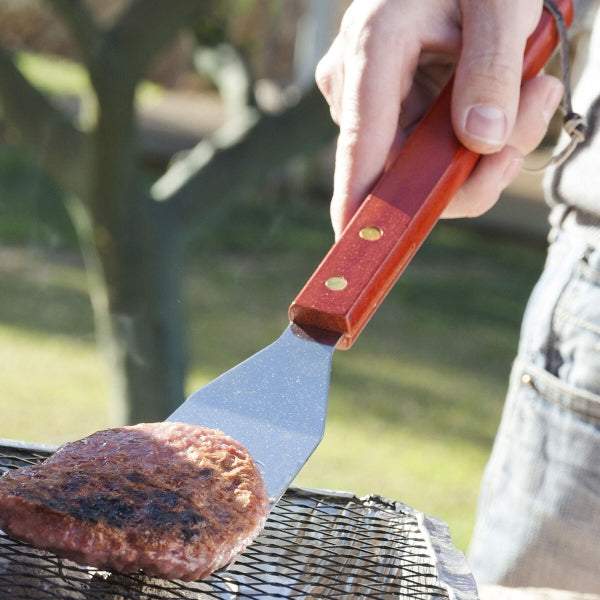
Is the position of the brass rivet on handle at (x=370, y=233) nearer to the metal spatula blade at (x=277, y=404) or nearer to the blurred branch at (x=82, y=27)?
the metal spatula blade at (x=277, y=404)

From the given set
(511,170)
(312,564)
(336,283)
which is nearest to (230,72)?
(511,170)

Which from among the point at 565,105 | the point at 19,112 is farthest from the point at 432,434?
the point at 565,105

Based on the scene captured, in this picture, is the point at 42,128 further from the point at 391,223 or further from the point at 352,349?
the point at 352,349

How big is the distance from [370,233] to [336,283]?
0.12 meters

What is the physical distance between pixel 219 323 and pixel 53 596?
6.08 metres

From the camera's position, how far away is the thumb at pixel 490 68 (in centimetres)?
154

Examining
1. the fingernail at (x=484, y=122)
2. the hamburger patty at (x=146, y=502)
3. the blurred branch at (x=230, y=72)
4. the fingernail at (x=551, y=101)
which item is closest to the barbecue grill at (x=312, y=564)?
the hamburger patty at (x=146, y=502)

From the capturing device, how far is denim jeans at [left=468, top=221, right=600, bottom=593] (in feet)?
5.94

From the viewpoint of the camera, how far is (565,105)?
181 cm

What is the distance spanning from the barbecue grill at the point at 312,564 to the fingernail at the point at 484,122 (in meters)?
0.67

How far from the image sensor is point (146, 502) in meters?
1.22

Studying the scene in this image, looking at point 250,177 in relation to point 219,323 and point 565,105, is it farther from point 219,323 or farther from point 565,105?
point 219,323

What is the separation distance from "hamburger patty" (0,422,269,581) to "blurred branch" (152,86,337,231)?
2.53 metres

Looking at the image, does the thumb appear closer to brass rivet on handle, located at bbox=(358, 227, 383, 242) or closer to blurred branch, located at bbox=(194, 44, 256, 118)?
brass rivet on handle, located at bbox=(358, 227, 383, 242)
